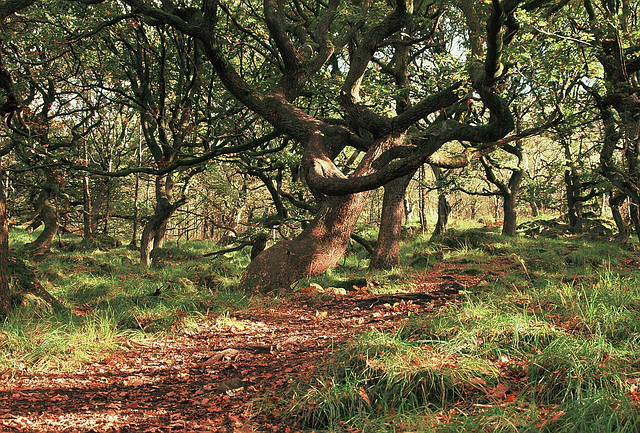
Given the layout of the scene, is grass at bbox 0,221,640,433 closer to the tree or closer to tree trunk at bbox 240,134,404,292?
tree trunk at bbox 240,134,404,292

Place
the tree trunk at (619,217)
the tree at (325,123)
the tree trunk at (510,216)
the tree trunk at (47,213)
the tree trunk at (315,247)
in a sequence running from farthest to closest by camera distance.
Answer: the tree trunk at (510,216) < the tree trunk at (47,213) < the tree trunk at (619,217) < the tree trunk at (315,247) < the tree at (325,123)

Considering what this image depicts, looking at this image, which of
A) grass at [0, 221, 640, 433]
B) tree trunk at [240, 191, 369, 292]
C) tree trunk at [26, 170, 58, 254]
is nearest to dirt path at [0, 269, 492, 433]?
grass at [0, 221, 640, 433]

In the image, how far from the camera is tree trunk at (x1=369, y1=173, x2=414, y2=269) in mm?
10734

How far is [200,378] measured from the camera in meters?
4.60

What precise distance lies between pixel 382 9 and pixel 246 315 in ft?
20.9

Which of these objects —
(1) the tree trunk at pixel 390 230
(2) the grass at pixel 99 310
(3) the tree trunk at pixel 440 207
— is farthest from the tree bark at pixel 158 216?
(3) the tree trunk at pixel 440 207

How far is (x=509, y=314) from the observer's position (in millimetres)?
4305

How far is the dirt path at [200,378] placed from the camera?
3506 mm

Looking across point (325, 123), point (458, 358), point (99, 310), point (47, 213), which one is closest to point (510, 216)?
point (325, 123)

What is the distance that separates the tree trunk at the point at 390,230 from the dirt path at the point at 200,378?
3709 mm

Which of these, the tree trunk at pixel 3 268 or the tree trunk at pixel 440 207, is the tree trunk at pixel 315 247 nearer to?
the tree trunk at pixel 3 268

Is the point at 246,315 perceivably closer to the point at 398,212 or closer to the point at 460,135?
the point at 460,135

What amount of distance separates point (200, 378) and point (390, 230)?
22.6 feet

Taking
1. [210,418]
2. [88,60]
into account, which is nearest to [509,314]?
[210,418]
